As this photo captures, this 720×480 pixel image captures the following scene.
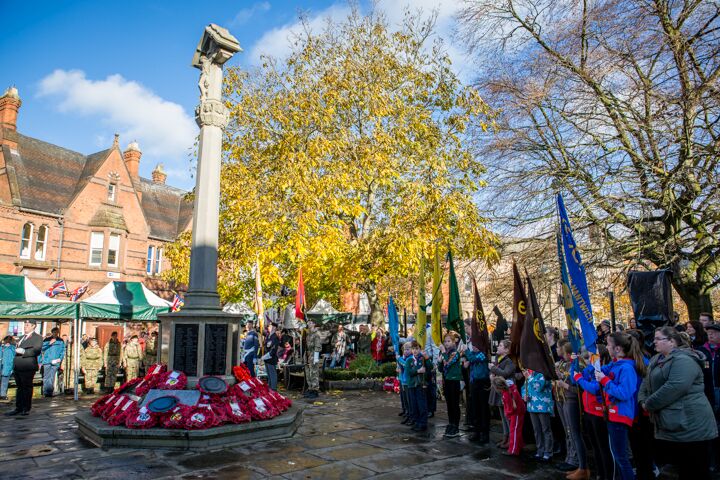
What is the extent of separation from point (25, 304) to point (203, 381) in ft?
27.3

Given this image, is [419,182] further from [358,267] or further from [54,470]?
[54,470]

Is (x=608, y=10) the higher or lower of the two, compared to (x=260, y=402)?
higher

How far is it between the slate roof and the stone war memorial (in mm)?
24209

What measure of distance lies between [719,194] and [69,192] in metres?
34.8

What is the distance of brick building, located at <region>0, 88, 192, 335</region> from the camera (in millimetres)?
29484

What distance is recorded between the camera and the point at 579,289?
5797 millimetres

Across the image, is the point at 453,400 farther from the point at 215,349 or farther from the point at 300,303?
the point at 300,303

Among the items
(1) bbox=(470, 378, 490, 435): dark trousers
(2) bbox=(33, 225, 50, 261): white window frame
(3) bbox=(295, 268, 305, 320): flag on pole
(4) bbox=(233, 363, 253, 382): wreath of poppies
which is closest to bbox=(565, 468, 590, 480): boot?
(1) bbox=(470, 378, 490, 435): dark trousers

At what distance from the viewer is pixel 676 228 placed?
437 inches

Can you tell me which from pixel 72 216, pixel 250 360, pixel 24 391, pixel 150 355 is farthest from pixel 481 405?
pixel 72 216

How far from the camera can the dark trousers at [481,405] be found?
344 inches

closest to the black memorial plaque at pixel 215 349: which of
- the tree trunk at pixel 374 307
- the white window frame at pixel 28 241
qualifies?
the tree trunk at pixel 374 307

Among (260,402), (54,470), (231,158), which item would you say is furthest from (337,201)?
(54,470)

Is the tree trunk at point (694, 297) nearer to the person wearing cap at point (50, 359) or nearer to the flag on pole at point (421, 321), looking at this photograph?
the flag on pole at point (421, 321)
